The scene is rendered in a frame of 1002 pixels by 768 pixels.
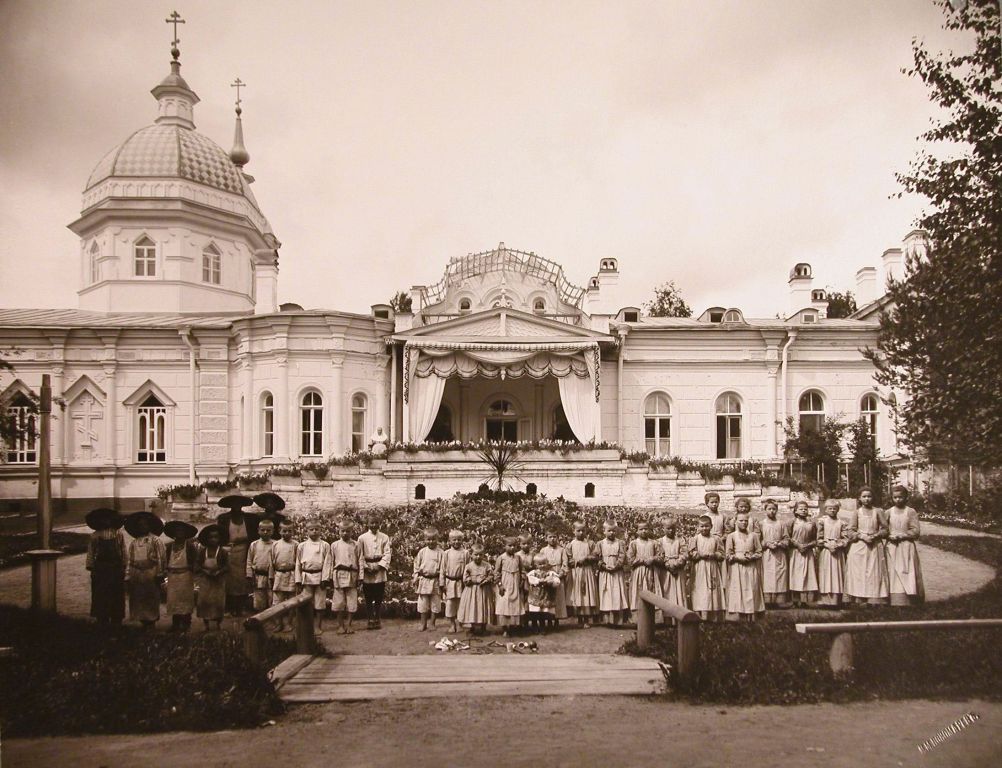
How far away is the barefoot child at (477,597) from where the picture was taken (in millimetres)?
10789

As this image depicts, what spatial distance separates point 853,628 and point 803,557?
4.27m

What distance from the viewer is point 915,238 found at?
932cm

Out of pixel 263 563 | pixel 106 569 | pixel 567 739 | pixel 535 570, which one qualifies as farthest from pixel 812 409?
pixel 567 739

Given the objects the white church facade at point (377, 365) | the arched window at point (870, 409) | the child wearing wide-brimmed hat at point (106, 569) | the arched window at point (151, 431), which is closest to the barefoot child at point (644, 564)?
the child wearing wide-brimmed hat at point (106, 569)

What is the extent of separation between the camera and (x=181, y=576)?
10922mm

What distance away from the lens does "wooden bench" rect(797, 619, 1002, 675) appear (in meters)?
7.41

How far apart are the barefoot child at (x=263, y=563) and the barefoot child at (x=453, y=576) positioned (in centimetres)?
229

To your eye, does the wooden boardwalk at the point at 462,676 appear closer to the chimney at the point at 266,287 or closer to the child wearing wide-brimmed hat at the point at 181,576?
the child wearing wide-brimmed hat at the point at 181,576

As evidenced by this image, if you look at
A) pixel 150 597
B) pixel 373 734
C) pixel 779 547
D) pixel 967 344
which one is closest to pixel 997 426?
pixel 967 344

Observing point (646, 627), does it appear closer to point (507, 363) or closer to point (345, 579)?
point (345, 579)

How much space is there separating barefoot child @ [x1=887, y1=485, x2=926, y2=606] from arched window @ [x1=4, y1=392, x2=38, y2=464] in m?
10.3

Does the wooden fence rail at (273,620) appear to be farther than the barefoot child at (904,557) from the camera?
No

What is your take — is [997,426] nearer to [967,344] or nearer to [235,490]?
[967,344]

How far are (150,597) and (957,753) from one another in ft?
29.1
